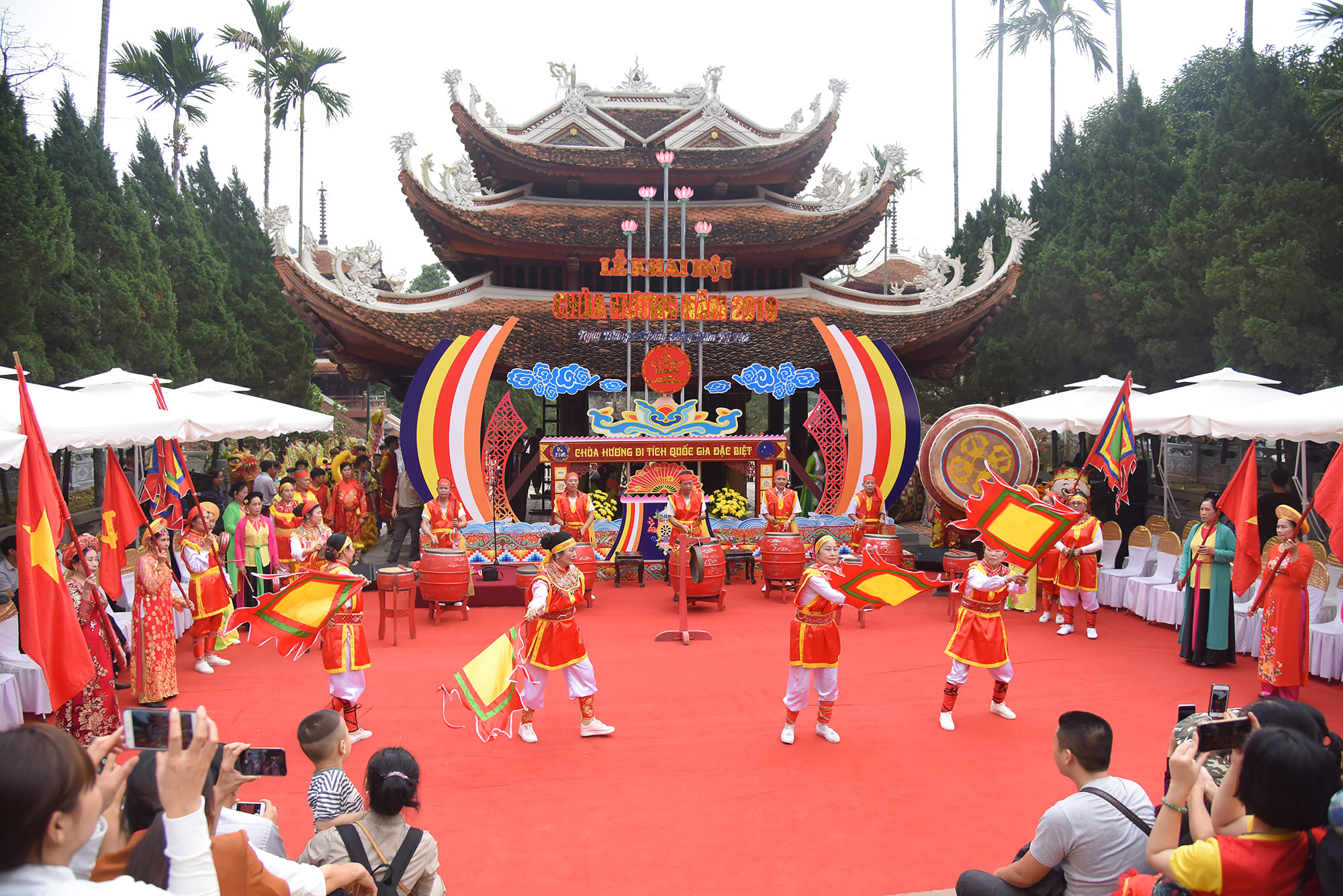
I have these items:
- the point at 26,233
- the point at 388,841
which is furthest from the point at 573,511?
the point at 26,233

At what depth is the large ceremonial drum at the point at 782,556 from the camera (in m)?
10.4

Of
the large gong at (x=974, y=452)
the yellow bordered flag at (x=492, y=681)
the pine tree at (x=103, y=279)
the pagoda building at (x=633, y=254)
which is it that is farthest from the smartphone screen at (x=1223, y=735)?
the pine tree at (x=103, y=279)

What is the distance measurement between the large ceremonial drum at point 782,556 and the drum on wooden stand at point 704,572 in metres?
0.73

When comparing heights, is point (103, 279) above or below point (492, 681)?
above

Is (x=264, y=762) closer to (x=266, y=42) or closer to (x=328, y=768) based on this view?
(x=328, y=768)

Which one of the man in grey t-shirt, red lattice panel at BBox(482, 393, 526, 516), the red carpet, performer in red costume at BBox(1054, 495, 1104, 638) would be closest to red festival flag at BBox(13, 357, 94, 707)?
the red carpet

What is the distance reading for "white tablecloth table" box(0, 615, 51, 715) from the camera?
230 inches

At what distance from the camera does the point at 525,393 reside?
28094 millimetres

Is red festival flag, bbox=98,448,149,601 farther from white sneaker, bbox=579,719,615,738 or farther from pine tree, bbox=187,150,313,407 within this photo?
pine tree, bbox=187,150,313,407

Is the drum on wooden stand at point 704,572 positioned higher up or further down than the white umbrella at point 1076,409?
further down

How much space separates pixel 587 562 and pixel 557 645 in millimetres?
4436

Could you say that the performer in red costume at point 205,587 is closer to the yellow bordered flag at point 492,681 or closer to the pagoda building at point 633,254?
the yellow bordered flag at point 492,681

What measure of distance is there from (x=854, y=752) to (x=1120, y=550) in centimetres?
707

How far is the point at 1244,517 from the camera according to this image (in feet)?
22.7
